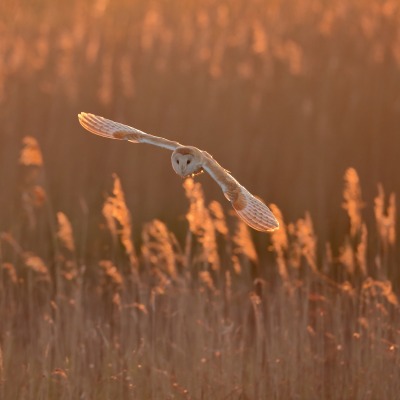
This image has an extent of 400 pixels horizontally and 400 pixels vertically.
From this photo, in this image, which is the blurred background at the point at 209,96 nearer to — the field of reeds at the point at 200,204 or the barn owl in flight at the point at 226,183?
the field of reeds at the point at 200,204

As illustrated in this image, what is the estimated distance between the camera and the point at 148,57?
7516mm

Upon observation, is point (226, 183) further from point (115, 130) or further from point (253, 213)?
point (115, 130)

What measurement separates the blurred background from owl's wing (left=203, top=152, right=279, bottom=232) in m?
2.22

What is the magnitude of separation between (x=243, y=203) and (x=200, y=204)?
99 cm

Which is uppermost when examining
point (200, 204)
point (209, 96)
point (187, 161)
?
point (209, 96)

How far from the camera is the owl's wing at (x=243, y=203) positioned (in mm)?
3676

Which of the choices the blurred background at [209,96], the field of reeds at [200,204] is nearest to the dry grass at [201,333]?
the field of reeds at [200,204]

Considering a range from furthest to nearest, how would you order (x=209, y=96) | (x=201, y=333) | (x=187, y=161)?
(x=209, y=96), (x=201, y=333), (x=187, y=161)

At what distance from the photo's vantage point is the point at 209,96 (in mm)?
7129

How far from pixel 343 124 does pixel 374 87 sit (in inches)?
16.4

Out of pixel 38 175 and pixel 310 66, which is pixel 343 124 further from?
pixel 38 175

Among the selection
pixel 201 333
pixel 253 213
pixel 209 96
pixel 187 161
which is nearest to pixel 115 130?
pixel 187 161

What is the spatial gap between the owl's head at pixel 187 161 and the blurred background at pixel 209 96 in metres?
2.26

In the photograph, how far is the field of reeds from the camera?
462 centimetres
